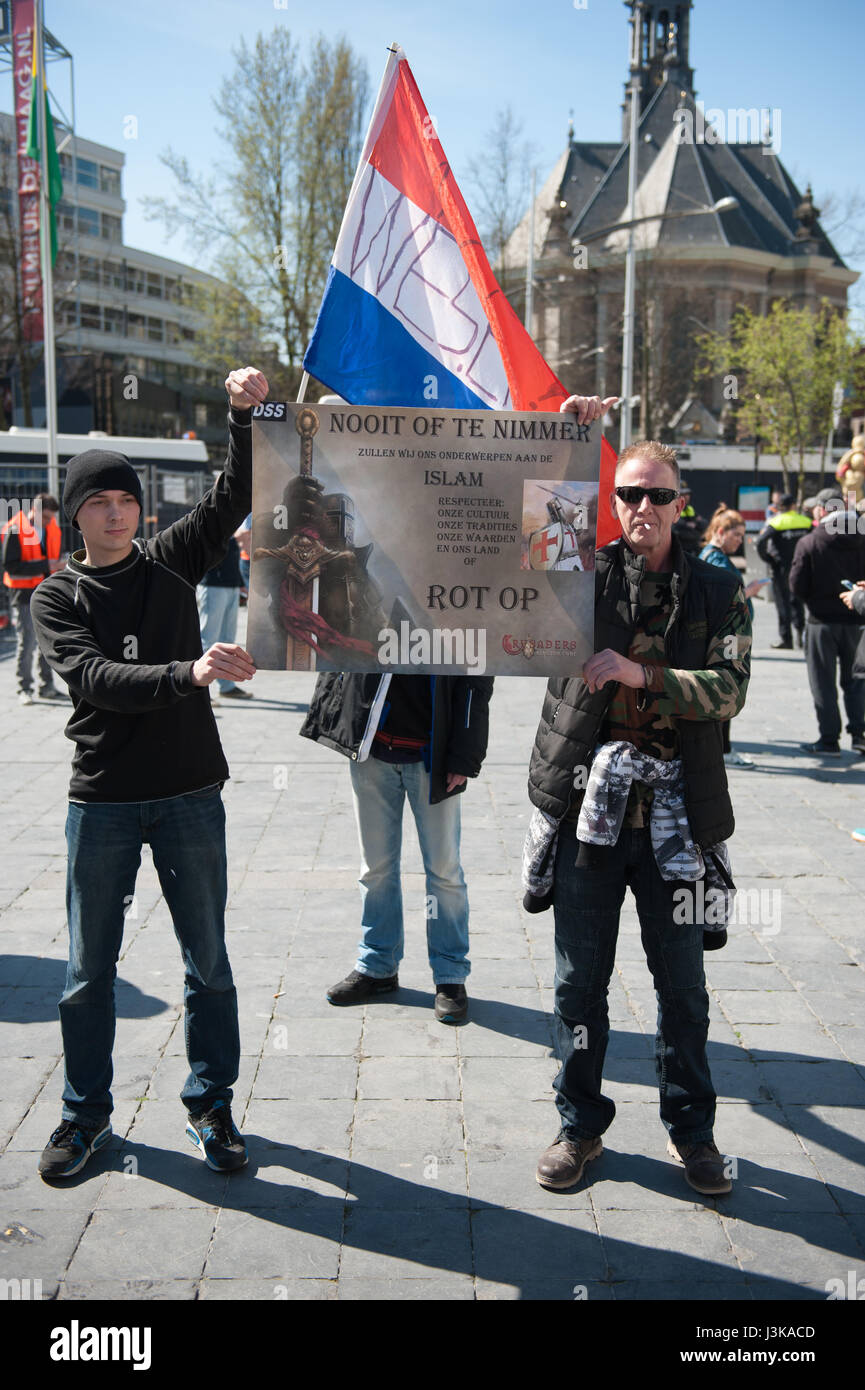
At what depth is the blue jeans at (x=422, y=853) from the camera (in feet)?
15.2

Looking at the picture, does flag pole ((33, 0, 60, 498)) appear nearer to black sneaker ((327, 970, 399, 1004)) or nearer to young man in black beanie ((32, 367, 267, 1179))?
black sneaker ((327, 970, 399, 1004))

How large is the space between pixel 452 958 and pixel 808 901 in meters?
2.32

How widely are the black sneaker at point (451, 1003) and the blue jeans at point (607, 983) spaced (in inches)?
39.2

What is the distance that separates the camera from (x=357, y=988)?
15.7 feet

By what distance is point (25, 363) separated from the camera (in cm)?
3956

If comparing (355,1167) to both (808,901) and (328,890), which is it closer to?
(328,890)

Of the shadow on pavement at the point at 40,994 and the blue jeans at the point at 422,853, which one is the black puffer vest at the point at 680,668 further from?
the shadow on pavement at the point at 40,994

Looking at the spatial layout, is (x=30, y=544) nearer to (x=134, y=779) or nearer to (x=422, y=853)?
(x=422, y=853)

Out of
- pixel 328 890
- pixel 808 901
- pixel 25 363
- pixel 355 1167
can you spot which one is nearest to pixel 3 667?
pixel 328 890

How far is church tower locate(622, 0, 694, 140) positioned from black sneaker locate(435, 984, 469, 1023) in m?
86.4

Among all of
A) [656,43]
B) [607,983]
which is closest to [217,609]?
[607,983]

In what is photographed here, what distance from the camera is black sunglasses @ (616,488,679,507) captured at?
3287mm

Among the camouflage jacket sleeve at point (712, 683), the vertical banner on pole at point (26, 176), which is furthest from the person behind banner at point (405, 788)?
the vertical banner on pole at point (26, 176)
